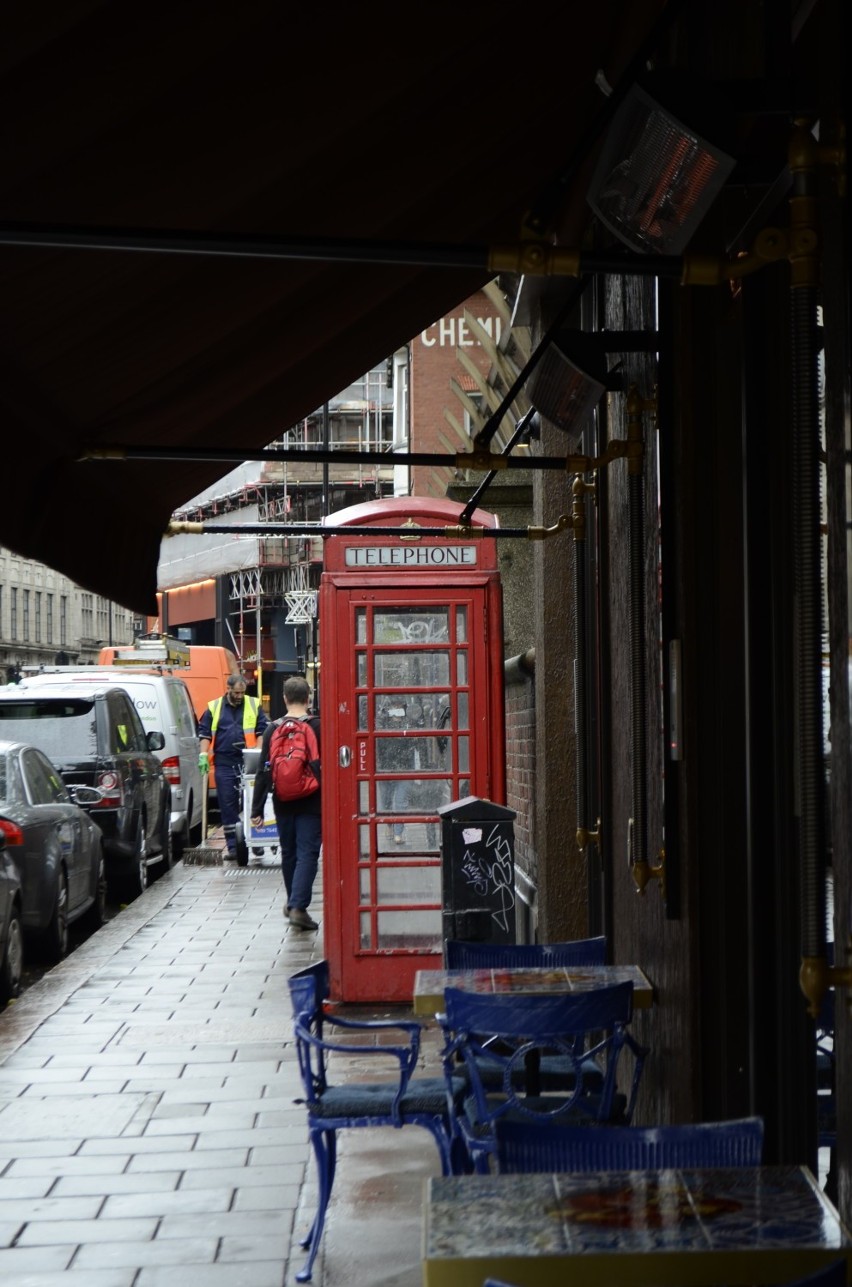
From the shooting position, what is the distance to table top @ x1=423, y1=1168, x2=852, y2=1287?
106 inches

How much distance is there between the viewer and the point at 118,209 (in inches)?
156

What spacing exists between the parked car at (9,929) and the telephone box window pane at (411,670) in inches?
96.8

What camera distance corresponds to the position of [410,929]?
10047 mm

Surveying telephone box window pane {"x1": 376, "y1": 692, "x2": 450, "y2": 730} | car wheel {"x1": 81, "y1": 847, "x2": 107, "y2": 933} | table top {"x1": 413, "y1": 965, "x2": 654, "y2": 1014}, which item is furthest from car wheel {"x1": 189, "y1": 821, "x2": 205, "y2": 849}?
table top {"x1": 413, "y1": 965, "x2": 654, "y2": 1014}

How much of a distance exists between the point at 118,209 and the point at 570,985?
108 inches

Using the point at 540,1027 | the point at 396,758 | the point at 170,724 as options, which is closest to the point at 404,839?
the point at 396,758

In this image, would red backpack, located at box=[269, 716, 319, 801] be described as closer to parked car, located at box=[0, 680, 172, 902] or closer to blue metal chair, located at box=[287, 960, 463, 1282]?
parked car, located at box=[0, 680, 172, 902]

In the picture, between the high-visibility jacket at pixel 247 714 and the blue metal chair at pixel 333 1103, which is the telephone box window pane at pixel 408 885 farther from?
the high-visibility jacket at pixel 247 714

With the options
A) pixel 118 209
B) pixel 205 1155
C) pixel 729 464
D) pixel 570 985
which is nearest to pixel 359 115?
pixel 118 209

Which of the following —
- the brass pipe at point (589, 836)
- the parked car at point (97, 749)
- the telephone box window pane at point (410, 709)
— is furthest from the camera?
the parked car at point (97, 749)

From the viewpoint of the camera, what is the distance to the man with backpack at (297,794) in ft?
40.6

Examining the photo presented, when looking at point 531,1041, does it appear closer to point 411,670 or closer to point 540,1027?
point 540,1027

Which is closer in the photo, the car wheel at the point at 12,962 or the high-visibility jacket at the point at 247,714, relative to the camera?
the car wheel at the point at 12,962

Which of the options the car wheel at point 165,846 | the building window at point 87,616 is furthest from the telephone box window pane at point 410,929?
the building window at point 87,616
